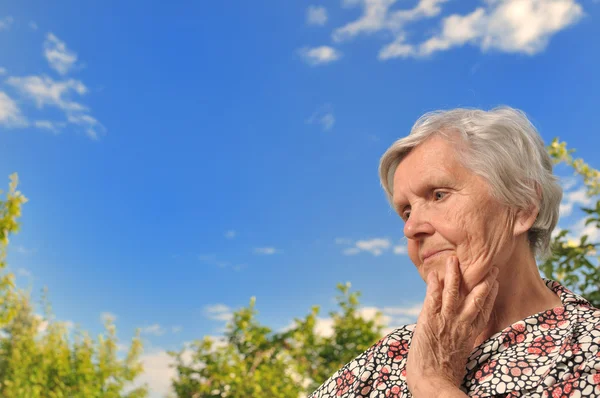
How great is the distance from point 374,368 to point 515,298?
1.93ft

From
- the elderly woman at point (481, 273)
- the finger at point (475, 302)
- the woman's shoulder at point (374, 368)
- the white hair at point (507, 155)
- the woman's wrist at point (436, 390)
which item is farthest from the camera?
the woman's shoulder at point (374, 368)

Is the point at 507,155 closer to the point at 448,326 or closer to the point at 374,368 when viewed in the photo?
the point at 448,326

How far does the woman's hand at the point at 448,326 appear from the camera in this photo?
1.88m

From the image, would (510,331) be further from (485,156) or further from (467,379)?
(485,156)

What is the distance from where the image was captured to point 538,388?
175 cm

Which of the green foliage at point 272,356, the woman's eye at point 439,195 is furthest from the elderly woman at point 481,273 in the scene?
the green foliage at point 272,356

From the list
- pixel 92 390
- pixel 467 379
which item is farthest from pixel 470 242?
pixel 92 390

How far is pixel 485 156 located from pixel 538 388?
77 cm

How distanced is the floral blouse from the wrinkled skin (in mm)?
80

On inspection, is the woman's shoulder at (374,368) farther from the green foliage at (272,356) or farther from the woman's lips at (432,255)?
the green foliage at (272,356)

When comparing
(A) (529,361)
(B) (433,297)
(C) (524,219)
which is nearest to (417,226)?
(B) (433,297)

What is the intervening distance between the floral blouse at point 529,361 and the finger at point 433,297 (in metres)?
0.22

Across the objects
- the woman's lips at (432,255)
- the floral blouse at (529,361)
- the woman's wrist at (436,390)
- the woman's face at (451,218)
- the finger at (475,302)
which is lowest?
the woman's wrist at (436,390)

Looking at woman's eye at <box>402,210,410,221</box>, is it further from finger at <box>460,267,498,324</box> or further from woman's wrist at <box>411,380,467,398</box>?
woman's wrist at <box>411,380,467,398</box>
